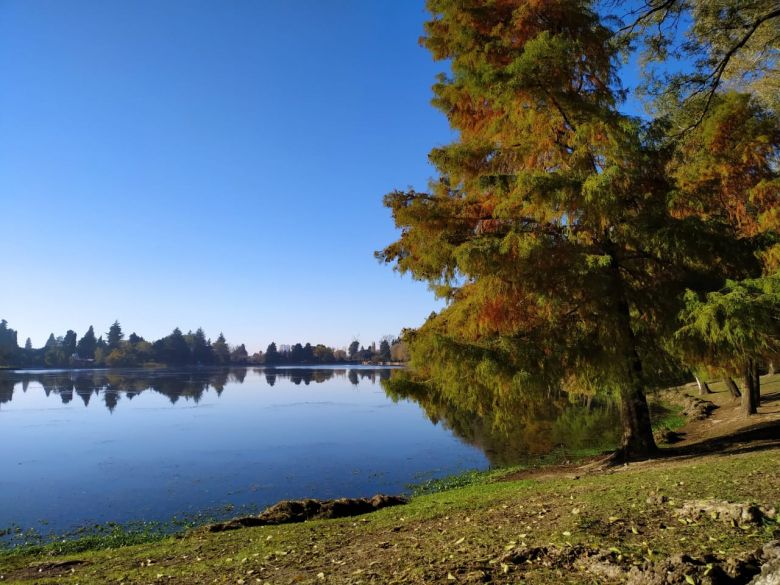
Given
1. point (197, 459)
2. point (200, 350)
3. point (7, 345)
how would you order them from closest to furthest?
1. point (197, 459)
2. point (7, 345)
3. point (200, 350)

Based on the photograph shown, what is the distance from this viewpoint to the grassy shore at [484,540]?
448cm

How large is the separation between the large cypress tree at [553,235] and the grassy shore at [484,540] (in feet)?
8.32

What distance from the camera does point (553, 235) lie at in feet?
38.0

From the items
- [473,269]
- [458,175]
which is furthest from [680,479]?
[458,175]

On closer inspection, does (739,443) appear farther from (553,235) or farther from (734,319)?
(553,235)

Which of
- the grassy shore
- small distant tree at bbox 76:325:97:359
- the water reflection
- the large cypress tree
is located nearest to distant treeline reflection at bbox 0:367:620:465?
the water reflection

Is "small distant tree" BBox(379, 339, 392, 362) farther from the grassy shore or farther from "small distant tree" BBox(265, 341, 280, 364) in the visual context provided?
the grassy shore

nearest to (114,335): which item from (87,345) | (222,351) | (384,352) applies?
(87,345)

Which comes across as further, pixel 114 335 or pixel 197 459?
pixel 114 335

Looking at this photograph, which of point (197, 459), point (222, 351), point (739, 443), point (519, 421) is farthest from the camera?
point (222, 351)

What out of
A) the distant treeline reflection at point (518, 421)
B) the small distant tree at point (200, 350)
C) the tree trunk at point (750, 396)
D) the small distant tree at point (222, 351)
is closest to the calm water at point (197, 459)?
the distant treeline reflection at point (518, 421)

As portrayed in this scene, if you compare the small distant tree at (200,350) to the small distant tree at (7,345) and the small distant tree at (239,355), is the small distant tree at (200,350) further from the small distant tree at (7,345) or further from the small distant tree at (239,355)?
the small distant tree at (7,345)

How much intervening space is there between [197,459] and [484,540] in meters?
17.6

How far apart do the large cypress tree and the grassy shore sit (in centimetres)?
254
